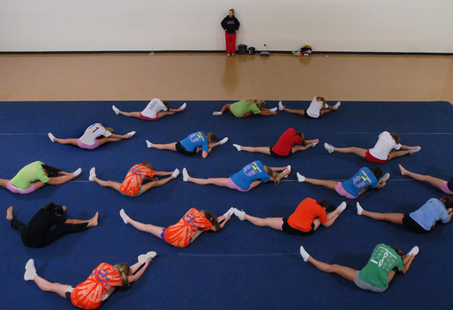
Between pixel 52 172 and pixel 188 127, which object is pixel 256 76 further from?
pixel 52 172

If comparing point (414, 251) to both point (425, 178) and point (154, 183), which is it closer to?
point (425, 178)

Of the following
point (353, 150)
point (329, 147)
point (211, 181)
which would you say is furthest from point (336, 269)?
point (353, 150)

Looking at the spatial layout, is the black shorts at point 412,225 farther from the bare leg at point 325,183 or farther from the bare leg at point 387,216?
the bare leg at point 325,183

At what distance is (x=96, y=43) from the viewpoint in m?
9.75

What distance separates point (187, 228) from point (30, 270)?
2.29 m

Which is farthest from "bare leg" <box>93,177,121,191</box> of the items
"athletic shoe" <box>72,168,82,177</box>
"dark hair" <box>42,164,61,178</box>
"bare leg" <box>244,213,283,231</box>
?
"bare leg" <box>244,213,283,231</box>

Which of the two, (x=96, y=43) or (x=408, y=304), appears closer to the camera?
(x=408, y=304)

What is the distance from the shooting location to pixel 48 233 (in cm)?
419

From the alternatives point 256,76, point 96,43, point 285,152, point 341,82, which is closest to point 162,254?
point 285,152

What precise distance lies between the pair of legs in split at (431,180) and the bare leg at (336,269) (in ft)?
8.77

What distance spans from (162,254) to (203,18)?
319 inches

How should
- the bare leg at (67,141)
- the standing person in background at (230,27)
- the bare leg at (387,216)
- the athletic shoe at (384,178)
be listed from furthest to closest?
1. the standing person in background at (230,27)
2. the bare leg at (67,141)
3. the athletic shoe at (384,178)
4. the bare leg at (387,216)

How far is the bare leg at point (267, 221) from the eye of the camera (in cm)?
435

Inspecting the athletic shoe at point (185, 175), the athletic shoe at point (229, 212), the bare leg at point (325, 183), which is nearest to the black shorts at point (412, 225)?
the bare leg at point (325, 183)
